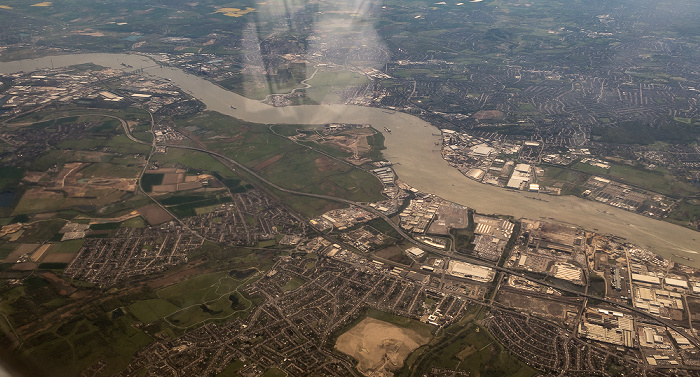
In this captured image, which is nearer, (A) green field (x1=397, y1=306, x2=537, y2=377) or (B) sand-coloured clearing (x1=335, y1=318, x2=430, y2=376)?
(A) green field (x1=397, y1=306, x2=537, y2=377)

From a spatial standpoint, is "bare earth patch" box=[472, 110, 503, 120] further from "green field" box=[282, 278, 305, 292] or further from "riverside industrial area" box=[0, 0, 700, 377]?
"green field" box=[282, 278, 305, 292]

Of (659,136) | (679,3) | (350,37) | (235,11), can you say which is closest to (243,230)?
(659,136)

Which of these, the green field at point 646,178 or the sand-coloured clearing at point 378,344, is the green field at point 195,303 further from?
the green field at point 646,178

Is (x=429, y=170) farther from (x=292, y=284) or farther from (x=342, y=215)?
(x=292, y=284)

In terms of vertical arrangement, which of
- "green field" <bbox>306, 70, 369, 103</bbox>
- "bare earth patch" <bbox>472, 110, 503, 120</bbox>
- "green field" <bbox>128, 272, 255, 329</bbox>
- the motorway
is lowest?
"green field" <bbox>306, 70, 369, 103</bbox>

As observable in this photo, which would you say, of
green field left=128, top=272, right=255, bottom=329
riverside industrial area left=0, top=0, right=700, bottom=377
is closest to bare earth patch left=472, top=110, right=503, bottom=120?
riverside industrial area left=0, top=0, right=700, bottom=377

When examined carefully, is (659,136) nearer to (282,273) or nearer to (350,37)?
(282,273)
